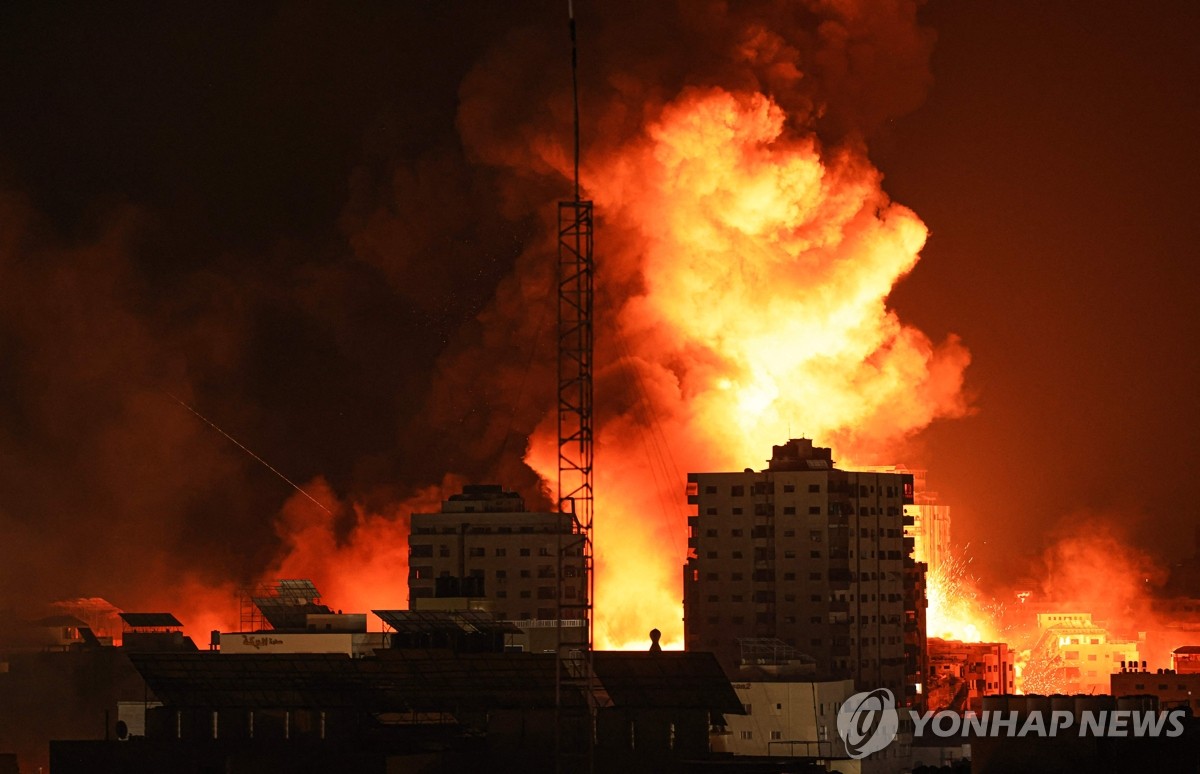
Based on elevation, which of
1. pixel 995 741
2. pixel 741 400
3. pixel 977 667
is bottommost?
pixel 995 741

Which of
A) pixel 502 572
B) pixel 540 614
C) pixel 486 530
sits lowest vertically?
pixel 540 614

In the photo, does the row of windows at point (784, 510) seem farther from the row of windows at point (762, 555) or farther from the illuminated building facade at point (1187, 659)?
the illuminated building facade at point (1187, 659)

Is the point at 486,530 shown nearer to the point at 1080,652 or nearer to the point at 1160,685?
the point at 1160,685

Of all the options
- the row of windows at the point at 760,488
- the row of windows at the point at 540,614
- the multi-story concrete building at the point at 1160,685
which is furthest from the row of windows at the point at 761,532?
the multi-story concrete building at the point at 1160,685

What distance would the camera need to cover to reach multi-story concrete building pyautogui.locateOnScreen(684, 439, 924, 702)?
118m

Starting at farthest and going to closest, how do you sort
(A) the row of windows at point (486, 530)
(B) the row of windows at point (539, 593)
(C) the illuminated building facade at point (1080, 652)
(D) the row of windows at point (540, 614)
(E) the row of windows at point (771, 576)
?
(C) the illuminated building facade at point (1080, 652) < (A) the row of windows at point (486, 530) < (B) the row of windows at point (539, 593) < (D) the row of windows at point (540, 614) < (E) the row of windows at point (771, 576)

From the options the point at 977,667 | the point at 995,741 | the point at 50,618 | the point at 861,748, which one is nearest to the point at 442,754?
the point at 995,741

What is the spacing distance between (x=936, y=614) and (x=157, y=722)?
2457 inches

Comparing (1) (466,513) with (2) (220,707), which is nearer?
(2) (220,707)

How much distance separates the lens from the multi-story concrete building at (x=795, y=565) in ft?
385

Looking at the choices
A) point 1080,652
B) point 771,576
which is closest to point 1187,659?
point 1080,652

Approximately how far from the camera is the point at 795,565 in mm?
118625

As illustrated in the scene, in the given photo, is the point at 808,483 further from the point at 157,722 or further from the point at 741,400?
the point at 157,722

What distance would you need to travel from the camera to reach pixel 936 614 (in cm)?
13575
